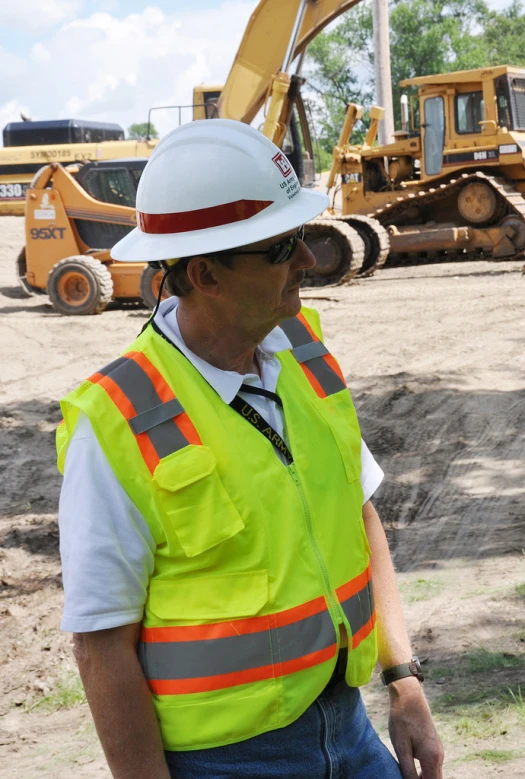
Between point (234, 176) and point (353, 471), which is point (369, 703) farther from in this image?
A: point (234, 176)

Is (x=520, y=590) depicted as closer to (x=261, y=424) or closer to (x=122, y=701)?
(x=261, y=424)

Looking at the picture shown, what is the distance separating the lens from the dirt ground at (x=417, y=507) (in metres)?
3.55

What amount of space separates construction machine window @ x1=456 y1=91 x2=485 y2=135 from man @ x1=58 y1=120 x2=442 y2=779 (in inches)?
614

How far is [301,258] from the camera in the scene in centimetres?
184

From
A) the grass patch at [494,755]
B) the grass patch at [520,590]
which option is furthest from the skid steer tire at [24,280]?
the grass patch at [494,755]

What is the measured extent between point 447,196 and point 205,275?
1542 cm

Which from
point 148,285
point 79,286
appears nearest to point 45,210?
point 79,286

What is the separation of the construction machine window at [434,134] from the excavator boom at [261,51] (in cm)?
381

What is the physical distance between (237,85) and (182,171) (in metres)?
12.8

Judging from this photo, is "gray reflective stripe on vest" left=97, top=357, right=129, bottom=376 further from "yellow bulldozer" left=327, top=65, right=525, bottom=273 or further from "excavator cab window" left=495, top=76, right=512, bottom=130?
"excavator cab window" left=495, top=76, right=512, bottom=130

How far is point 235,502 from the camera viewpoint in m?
1.56

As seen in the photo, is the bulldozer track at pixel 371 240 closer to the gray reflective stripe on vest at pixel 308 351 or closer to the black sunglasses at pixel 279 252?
the gray reflective stripe on vest at pixel 308 351

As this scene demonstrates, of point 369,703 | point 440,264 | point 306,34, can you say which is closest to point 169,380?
point 369,703

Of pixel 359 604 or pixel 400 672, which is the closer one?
pixel 359 604
